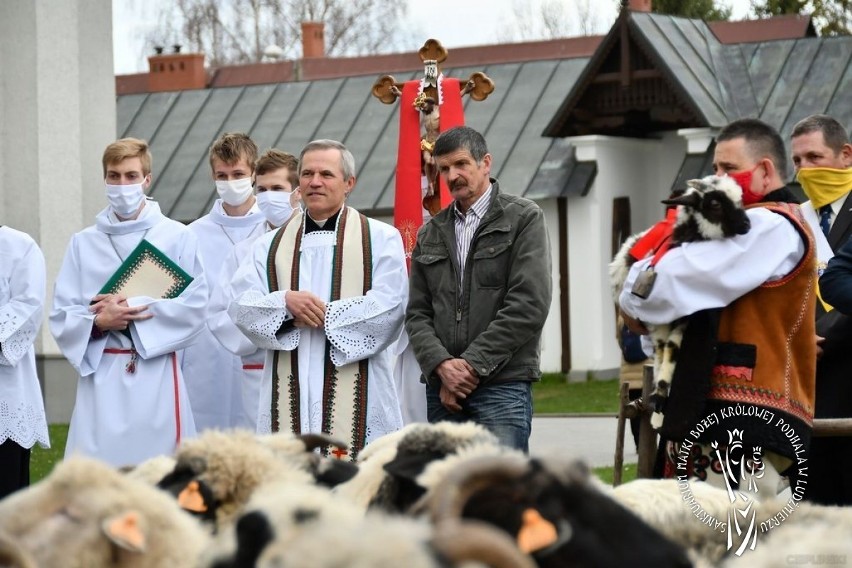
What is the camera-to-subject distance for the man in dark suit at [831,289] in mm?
6234

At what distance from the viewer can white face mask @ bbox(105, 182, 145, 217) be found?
25.4ft

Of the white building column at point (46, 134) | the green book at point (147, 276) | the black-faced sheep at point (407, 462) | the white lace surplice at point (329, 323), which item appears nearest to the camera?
the black-faced sheep at point (407, 462)

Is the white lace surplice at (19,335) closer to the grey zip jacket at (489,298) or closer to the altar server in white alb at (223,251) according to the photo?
the altar server in white alb at (223,251)

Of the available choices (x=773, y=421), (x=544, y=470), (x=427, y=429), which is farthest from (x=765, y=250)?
(x=544, y=470)

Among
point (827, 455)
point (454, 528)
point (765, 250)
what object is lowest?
point (827, 455)

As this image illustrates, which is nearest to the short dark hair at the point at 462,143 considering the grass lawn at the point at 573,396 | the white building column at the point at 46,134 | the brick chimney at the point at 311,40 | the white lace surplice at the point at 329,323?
the white lace surplice at the point at 329,323

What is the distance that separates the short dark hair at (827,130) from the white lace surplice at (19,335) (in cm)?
406

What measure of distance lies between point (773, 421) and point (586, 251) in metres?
19.1

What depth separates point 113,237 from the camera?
25.8 feet

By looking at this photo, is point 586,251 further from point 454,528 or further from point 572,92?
point 454,528

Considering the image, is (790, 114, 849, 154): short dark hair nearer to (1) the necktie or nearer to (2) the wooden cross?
(1) the necktie

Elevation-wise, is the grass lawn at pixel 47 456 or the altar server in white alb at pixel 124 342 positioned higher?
the altar server in white alb at pixel 124 342

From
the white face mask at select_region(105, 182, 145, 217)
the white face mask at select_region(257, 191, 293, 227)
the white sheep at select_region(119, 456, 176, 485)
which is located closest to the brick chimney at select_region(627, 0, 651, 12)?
the white face mask at select_region(257, 191, 293, 227)

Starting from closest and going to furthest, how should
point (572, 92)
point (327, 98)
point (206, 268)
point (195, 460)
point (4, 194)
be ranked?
point (195, 460)
point (206, 268)
point (4, 194)
point (572, 92)
point (327, 98)
